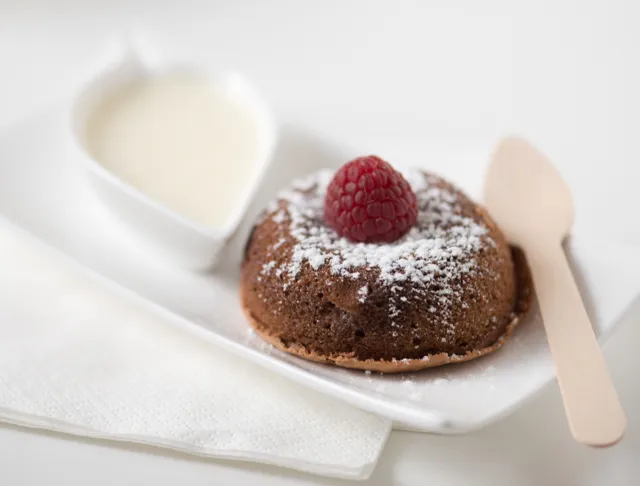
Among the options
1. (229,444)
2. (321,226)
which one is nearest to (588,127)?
(321,226)

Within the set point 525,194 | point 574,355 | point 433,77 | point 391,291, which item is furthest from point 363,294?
point 433,77

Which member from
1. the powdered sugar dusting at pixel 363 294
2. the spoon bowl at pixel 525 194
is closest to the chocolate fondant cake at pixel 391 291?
the powdered sugar dusting at pixel 363 294

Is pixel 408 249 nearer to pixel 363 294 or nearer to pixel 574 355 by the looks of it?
pixel 363 294

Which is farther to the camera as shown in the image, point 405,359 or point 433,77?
point 433,77

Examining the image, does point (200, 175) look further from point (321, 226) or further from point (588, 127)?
point (588, 127)

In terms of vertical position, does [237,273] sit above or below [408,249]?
below

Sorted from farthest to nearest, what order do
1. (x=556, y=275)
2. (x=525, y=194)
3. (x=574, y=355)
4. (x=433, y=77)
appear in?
(x=433, y=77), (x=525, y=194), (x=556, y=275), (x=574, y=355)

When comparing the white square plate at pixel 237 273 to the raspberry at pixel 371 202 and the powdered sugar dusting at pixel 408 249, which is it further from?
the raspberry at pixel 371 202
